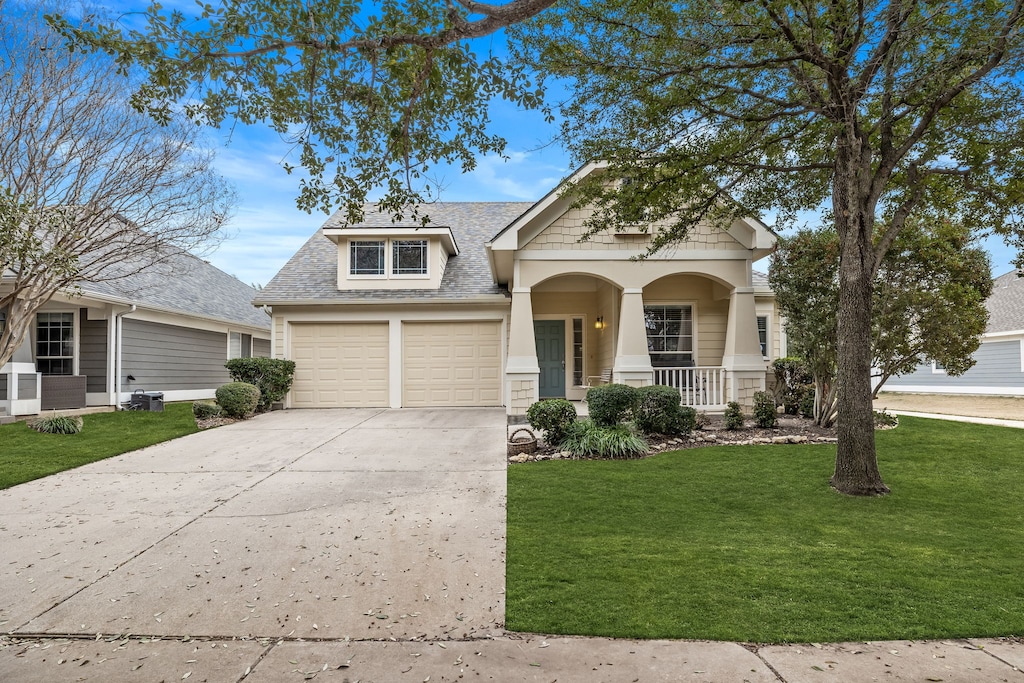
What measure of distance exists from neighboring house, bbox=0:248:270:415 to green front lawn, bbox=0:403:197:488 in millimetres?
1316

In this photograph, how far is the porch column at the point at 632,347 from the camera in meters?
11.7

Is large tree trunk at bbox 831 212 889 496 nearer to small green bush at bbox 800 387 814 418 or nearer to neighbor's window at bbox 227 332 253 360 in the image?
small green bush at bbox 800 387 814 418

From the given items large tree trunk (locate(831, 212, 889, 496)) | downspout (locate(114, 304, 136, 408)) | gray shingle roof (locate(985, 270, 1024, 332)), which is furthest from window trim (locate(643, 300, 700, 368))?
downspout (locate(114, 304, 136, 408))

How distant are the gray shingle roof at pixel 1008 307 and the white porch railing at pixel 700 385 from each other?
37.5ft

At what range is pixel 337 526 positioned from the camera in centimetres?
488

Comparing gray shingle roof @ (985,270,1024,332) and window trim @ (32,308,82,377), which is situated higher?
gray shingle roof @ (985,270,1024,332)

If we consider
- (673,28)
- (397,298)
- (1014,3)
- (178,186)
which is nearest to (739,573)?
(673,28)

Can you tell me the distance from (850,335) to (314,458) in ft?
22.2

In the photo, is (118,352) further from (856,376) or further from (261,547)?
(856,376)

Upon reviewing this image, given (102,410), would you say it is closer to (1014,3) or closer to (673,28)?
(673,28)

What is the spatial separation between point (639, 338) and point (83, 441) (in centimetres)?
1006

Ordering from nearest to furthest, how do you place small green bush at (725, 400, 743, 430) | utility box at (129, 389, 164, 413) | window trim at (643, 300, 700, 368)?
small green bush at (725, 400, 743, 430), window trim at (643, 300, 700, 368), utility box at (129, 389, 164, 413)

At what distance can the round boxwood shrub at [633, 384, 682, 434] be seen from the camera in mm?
9352

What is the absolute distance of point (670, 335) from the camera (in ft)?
44.5
